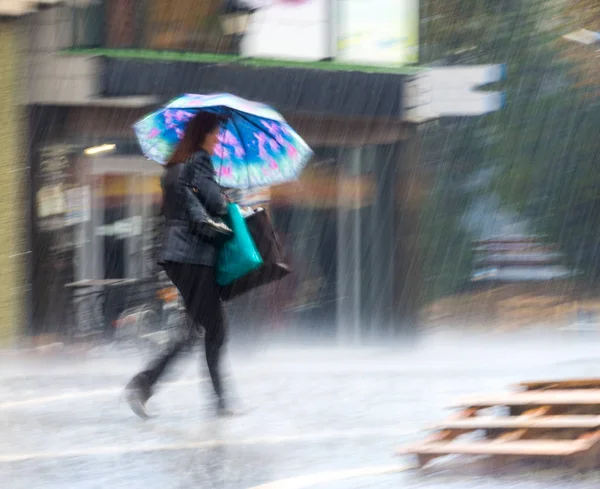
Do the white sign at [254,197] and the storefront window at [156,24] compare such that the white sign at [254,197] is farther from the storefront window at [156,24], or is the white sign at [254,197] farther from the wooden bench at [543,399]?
the wooden bench at [543,399]

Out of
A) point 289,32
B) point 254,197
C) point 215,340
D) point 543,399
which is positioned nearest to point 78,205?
point 254,197

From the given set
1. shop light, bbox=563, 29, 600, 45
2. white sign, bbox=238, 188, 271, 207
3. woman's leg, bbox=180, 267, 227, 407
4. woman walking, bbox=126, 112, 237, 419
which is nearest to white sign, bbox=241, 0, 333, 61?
white sign, bbox=238, 188, 271, 207

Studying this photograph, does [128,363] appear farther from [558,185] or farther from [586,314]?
[558,185]

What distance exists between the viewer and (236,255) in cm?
684

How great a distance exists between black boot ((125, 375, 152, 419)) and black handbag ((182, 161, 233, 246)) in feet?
2.99

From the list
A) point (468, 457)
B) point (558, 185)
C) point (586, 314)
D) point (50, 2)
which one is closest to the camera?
point (468, 457)

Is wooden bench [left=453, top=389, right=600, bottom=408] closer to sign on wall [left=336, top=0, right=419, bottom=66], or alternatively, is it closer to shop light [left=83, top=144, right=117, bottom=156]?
shop light [left=83, top=144, right=117, bottom=156]

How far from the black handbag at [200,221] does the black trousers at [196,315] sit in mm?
191

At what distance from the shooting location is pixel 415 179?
14.3m

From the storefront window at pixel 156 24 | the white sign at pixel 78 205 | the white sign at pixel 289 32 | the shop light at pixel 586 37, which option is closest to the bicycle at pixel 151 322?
the white sign at pixel 78 205

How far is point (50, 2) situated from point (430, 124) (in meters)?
5.05

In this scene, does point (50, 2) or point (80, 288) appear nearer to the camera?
point (50, 2)

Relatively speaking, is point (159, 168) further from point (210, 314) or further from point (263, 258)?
point (210, 314)

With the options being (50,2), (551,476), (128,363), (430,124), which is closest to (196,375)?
(128,363)
